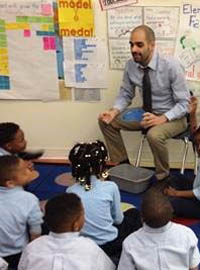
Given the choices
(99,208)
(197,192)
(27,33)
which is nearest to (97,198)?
(99,208)

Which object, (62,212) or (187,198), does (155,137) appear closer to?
(187,198)

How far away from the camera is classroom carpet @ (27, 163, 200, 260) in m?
3.04

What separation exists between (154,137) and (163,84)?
0.42 metres

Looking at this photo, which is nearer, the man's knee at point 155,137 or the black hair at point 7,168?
the black hair at point 7,168

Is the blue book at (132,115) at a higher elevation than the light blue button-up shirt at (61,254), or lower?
higher

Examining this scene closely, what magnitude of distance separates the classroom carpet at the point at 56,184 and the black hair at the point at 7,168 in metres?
1.01

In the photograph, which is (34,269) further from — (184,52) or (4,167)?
(184,52)

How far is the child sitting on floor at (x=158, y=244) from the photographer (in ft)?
5.51

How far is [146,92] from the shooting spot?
3.38 meters

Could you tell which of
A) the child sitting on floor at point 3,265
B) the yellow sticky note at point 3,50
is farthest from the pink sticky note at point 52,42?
the child sitting on floor at point 3,265

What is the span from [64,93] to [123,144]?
70 cm

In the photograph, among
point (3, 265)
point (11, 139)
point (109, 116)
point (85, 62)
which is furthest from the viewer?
point (85, 62)

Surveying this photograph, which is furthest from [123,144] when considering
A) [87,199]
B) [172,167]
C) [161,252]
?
[161,252]

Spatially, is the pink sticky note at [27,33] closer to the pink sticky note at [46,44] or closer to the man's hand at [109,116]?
the pink sticky note at [46,44]
